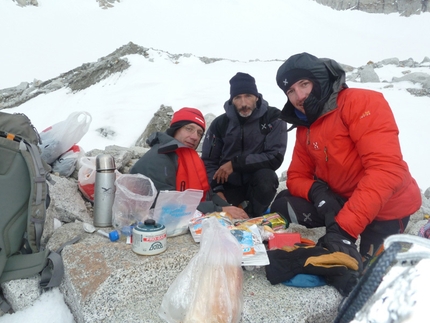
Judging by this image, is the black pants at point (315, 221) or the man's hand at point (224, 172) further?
the man's hand at point (224, 172)

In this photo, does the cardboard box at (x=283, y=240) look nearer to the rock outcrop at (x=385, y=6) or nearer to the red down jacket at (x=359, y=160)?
the red down jacket at (x=359, y=160)

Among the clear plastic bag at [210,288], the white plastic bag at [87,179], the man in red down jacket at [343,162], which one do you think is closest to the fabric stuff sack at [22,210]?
the clear plastic bag at [210,288]

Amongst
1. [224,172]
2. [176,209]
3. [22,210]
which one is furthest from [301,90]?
[22,210]

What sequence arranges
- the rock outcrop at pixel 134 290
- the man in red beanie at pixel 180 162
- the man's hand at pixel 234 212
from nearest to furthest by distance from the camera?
1. the rock outcrop at pixel 134 290
2. the man in red beanie at pixel 180 162
3. the man's hand at pixel 234 212

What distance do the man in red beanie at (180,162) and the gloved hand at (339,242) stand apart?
0.80 metres

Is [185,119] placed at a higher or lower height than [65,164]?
higher

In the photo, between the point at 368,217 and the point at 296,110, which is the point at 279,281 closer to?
the point at 368,217

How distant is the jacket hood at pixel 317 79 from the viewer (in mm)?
2400

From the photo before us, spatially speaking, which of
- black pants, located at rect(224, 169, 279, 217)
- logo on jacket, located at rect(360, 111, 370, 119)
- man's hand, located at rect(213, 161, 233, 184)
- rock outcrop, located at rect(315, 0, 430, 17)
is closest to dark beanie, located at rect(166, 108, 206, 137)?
man's hand, located at rect(213, 161, 233, 184)

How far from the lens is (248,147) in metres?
3.70

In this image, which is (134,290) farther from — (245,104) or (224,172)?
(245,104)

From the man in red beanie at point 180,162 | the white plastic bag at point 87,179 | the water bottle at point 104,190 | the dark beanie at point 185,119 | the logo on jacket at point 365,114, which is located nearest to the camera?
the logo on jacket at point 365,114

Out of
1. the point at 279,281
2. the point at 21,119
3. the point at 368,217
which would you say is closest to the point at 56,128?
the point at 21,119

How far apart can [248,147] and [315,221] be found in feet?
4.12
